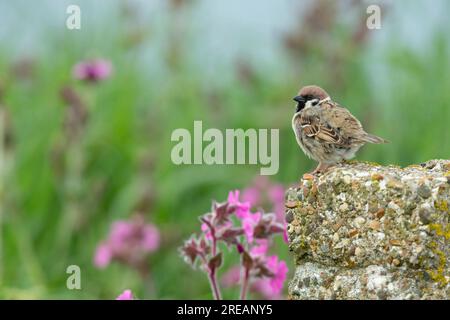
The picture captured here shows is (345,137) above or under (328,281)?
above

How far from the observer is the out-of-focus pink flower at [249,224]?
2.67m

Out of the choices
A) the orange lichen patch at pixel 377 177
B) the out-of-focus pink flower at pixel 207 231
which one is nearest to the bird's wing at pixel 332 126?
the out-of-focus pink flower at pixel 207 231

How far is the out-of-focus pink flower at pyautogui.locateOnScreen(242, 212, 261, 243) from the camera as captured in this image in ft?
8.75

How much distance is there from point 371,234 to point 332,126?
3.85 feet

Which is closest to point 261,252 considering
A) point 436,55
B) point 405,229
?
point 405,229

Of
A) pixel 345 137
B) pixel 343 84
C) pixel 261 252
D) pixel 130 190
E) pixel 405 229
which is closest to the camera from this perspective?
pixel 405 229

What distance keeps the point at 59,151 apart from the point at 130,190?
0.94 meters

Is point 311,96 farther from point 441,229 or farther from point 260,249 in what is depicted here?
point 441,229

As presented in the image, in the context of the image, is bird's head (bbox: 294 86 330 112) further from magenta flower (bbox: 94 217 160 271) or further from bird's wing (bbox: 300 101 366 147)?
magenta flower (bbox: 94 217 160 271)

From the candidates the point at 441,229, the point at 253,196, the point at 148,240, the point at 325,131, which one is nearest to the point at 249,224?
the point at 441,229

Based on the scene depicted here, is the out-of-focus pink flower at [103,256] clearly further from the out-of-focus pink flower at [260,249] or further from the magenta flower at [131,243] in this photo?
the out-of-focus pink flower at [260,249]

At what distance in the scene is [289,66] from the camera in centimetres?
683

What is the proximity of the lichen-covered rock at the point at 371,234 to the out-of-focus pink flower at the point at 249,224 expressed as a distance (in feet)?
0.82
